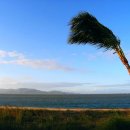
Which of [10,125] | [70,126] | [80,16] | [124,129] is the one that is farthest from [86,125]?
[80,16]

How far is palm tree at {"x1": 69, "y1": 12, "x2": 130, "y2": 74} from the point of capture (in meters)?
15.9

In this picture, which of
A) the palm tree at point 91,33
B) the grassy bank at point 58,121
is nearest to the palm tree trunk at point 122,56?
the palm tree at point 91,33

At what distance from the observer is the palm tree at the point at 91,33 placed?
15.9 metres

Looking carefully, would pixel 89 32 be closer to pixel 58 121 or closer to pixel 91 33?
pixel 91 33

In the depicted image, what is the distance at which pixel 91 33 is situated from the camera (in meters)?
16.0

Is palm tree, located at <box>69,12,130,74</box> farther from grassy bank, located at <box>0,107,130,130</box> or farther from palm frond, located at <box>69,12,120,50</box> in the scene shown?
grassy bank, located at <box>0,107,130,130</box>

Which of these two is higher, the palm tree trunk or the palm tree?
the palm tree

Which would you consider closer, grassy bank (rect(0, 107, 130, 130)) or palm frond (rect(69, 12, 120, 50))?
grassy bank (rect(0, 107, 130, 130))

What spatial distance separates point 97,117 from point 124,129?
16.5 ft

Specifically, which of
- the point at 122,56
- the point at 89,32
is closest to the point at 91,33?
the point at 89,32

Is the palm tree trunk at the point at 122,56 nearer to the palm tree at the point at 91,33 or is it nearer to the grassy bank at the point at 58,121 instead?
the palm tree at the point at 91,33

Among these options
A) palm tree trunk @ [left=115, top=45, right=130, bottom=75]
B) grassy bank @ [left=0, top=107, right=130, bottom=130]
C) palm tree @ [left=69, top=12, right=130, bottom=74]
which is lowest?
grassy bank @ [left=0, top=107, right=130, bottom=130]

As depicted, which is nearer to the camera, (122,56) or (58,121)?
(122,56)

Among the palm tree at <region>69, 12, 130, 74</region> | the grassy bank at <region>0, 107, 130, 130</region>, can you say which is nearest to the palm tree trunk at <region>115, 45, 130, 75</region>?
the palm tree at <region>69, 12, 130, 74</region>
